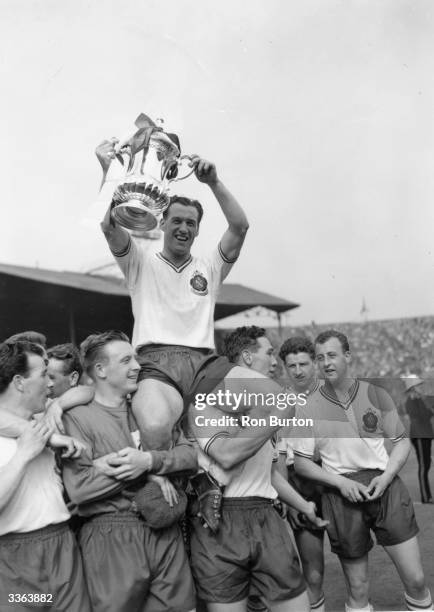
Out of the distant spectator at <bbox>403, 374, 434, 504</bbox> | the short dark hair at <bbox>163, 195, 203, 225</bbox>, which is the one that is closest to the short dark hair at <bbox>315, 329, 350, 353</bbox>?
the short dark hair at <bbox>163, 195, 203, 225</bbox>

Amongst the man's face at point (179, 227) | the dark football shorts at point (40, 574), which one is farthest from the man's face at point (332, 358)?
the dark football shorts at point (40, 574)

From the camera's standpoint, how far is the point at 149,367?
1999mm

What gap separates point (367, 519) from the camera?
7.88ft

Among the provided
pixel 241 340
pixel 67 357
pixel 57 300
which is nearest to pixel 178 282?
pixel 241 340

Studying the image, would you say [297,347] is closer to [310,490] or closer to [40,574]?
[310,490]

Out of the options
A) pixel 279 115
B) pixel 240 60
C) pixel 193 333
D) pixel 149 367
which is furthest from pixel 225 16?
pixel 149 367

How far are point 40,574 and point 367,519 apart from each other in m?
1.25

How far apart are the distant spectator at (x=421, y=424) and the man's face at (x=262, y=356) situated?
7.28ft

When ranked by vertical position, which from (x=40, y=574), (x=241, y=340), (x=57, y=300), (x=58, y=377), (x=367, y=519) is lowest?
(x=40, y=574)

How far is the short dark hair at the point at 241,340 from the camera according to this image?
7.20 feet

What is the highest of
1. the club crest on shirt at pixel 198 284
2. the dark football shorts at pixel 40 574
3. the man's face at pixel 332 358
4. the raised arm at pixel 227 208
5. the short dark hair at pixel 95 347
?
the raised arm at pixel 227 208

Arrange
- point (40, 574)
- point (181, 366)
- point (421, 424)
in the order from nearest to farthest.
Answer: point (40, 574)
point (181, 366)
point (421, 424)

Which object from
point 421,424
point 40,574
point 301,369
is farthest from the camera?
point 421,424

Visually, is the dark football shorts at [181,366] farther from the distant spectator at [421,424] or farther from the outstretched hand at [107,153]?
the distant spectator at [421,424]
